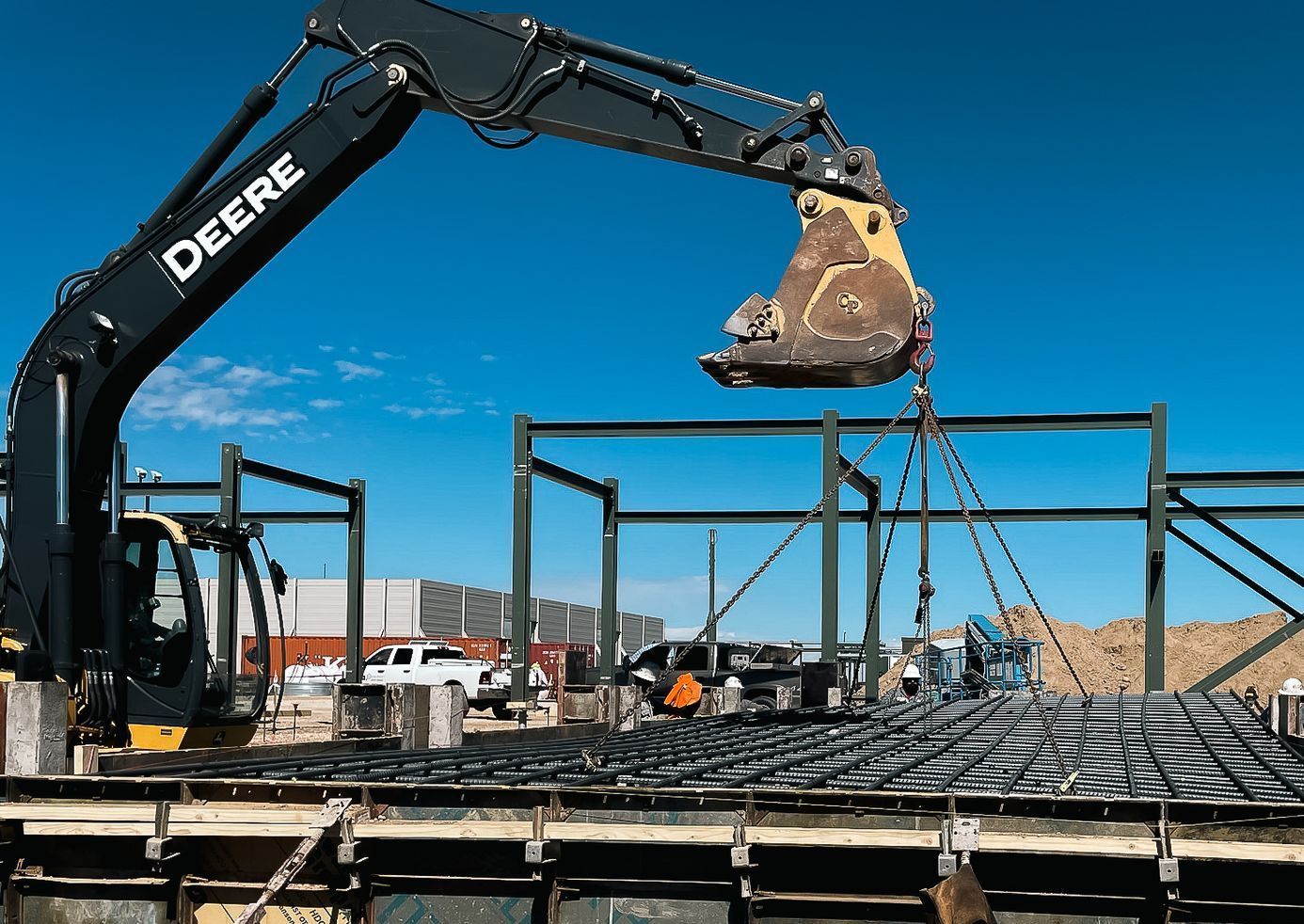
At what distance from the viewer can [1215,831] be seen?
4633 mm

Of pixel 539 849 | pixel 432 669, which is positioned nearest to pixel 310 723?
pixel 432 669

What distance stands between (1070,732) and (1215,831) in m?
5.77

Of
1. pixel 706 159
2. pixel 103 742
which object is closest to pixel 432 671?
pixel 103 742

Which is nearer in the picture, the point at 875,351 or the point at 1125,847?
the point at 1125,847

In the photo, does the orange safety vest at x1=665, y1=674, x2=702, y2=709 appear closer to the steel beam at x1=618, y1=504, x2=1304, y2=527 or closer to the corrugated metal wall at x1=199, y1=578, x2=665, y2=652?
the steel beam at x1=618, y1=504, x2=1304, y2=527

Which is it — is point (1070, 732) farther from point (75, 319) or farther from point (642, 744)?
point (75, 319)

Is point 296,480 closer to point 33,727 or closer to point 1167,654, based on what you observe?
point 33,727

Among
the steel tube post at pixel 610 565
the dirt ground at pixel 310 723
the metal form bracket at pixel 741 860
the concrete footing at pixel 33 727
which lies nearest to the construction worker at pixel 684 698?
the steel tube post at pixel 610 565

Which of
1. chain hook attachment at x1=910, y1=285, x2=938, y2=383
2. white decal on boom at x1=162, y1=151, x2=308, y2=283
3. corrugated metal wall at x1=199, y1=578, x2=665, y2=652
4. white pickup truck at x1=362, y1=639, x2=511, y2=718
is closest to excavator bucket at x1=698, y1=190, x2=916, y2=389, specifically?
chain hook attachment at x1=910, y1=285, x2=938, y2=383

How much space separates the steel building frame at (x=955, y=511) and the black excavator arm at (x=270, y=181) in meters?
8.44

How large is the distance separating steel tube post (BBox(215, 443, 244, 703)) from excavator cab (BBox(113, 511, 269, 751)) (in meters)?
0.18

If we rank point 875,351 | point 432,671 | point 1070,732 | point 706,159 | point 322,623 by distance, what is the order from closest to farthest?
point 875,351 < point 706,159 < point 1070,732 < point 432,671 < point 322,623

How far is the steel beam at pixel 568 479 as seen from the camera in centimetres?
1805

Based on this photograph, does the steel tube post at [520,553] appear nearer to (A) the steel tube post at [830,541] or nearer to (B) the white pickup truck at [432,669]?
(A) the steel tube post at [830,541]
